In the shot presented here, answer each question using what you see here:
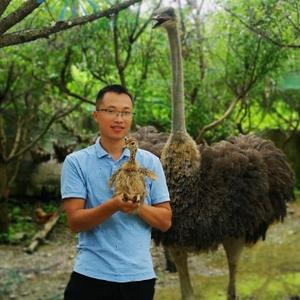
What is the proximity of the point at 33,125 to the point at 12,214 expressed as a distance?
1.31 meters

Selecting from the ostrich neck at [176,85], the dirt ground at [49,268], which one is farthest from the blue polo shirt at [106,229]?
the dirt ground at [49,268]

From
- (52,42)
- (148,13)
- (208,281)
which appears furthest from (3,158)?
(208,281)

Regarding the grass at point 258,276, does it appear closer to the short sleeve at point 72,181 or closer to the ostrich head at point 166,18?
the ostrich head at point 166,18

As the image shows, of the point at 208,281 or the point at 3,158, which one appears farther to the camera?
the point at 3,158

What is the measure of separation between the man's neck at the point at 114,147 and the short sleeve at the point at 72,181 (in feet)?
0.43

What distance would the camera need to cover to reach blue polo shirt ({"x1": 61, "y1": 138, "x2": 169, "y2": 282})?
7.91 ft

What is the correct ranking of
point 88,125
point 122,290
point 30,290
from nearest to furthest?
point 122,290 → point 30,290 → point 88,125

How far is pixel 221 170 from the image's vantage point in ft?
16.4

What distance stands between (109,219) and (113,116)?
389 mm

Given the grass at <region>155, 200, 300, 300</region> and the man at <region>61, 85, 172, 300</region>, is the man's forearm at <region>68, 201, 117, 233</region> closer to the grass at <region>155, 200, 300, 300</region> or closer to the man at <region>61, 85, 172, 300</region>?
the man at <region>61, 85, 172, 300</region>

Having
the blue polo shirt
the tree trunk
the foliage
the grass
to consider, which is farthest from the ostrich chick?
the tree trunk

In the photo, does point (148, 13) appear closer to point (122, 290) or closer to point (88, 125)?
point (88, 125)

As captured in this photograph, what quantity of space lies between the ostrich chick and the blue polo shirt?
4.6 inches

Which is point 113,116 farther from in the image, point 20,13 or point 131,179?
point 20,13
